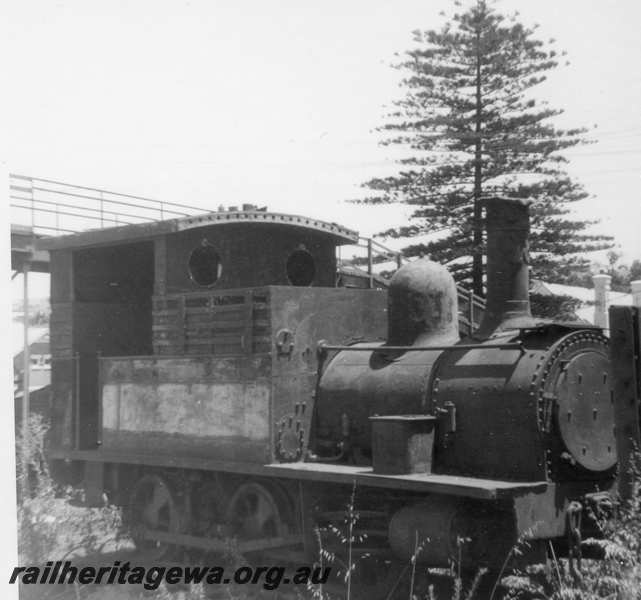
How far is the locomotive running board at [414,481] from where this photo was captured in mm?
6552

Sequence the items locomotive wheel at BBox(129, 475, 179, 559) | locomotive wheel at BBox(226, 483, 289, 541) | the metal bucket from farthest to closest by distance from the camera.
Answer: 1. locomotive wheel at BBox(129, 475, 179, 559)
2. locomotive wheel at BBox(226, 483, 289, 541)
3. the metal bucket

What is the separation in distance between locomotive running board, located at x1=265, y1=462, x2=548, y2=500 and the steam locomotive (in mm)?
17

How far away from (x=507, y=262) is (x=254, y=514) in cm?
327

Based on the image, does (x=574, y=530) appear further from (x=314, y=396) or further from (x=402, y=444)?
(x=314, y=396)

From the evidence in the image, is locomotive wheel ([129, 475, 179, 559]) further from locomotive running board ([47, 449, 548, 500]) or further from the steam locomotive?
locomotive running board ([47, 449, 548, 500])

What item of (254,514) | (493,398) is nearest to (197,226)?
(254,514)

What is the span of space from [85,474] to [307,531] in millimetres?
3379

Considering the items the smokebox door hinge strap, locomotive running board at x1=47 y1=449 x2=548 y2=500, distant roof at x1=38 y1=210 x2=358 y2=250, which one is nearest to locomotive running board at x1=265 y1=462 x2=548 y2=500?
locomotive running board at x1=47 y1=449 x2=548 y2=500

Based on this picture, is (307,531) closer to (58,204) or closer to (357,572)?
(357,572)

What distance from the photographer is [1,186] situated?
615 centimetres

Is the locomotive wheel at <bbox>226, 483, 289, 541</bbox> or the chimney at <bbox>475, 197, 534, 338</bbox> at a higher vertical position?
the chimney at <bbox>475, 197, 534, 338</bbox>

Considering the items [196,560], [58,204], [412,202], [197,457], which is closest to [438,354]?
[197,457]

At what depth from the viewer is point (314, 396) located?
28.1 ft

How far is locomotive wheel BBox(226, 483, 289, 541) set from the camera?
334 inches
